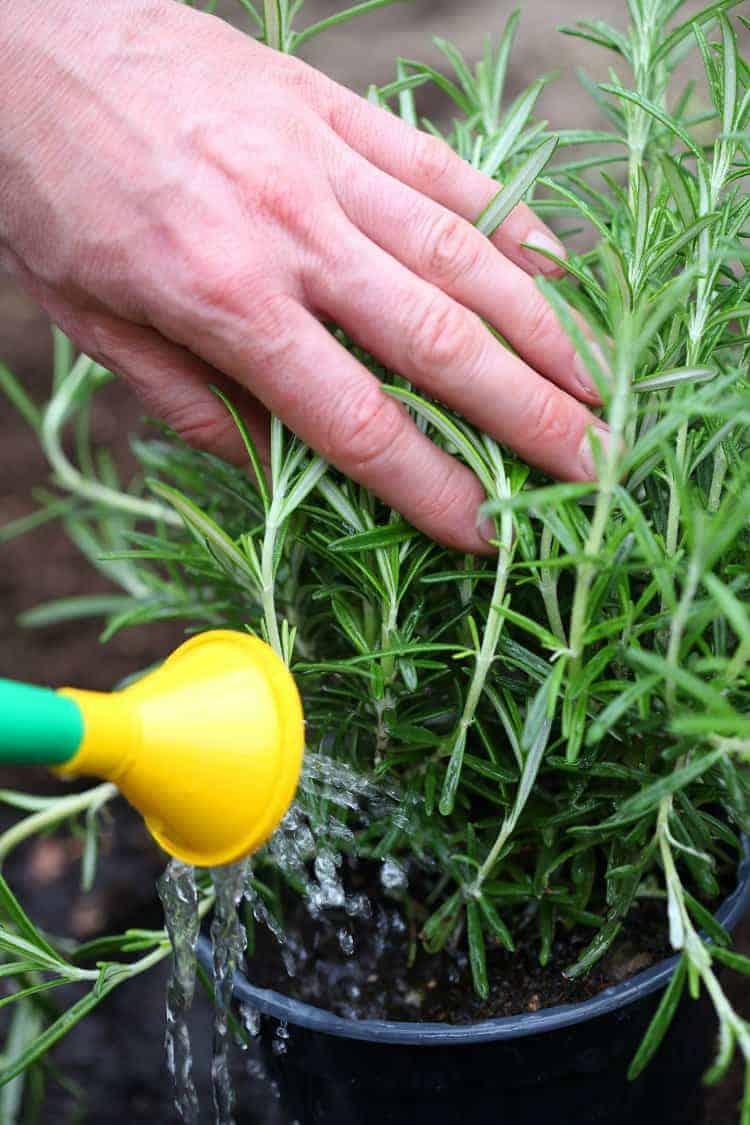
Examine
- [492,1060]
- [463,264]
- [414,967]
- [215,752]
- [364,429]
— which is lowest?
[414,967]

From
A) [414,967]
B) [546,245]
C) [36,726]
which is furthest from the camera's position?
[414,967]

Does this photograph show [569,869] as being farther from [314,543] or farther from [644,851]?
[314,543]

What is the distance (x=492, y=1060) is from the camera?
0.99 m

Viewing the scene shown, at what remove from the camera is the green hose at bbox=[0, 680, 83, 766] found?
69 cm

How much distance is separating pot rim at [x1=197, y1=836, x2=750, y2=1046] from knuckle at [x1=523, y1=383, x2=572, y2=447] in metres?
0.43

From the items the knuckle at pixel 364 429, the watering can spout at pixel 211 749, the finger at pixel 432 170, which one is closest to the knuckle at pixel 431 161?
the finger at pixel 432 170

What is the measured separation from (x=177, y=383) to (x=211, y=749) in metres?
0.40

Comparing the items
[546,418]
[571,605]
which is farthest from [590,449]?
[571,605]

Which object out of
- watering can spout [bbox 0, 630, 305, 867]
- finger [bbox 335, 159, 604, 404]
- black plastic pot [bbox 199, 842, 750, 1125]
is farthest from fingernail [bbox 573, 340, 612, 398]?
black plastic pot [bbox 199, 842, 750, 1125]

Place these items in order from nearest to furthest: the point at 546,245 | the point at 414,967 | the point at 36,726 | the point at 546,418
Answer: the point at 36,726
the point at 546,418
the point at 546,245
the point at 414,967

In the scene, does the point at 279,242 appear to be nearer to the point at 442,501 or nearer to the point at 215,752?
the point at 442,501

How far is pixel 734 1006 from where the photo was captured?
4.30 ft

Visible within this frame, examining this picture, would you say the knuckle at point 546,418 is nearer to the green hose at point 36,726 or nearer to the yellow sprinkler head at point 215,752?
the yellow sprinkler head at point 215,752

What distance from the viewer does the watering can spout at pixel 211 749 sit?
2.52 feet
